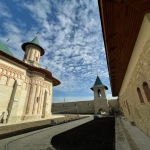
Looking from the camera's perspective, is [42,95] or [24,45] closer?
[42,95]

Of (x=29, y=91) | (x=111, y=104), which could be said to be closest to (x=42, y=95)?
(x=29, y=91)

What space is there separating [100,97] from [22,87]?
17680 mm

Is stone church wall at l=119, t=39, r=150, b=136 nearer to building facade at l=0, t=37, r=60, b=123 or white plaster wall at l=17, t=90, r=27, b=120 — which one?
building facade at l=0, t=37, r=60, b=123

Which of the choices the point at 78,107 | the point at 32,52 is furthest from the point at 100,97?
the point at 32,52

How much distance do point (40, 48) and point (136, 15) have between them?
18.4 meters

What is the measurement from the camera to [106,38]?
3.05 meters

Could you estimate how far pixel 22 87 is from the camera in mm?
12320

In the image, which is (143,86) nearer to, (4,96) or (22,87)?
(4,96)

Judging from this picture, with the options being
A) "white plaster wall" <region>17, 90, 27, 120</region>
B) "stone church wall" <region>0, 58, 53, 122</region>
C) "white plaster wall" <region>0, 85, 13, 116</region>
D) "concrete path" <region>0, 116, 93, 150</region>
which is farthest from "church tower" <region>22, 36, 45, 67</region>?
"concrete path" <region>0, 116, 93, 150</region>

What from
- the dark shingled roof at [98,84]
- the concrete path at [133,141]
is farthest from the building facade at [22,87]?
the dark shingled roof at [98,84]

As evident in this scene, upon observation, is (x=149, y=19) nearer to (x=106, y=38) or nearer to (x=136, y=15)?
(x=136, y=15)

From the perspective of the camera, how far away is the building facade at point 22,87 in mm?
10168

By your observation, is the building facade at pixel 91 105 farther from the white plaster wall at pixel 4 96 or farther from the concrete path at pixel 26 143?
the concrete path at pixel 26 143

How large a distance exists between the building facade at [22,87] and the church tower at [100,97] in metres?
12.1
